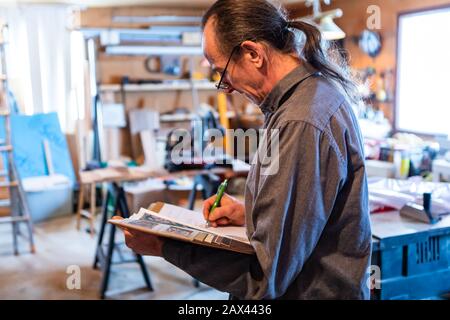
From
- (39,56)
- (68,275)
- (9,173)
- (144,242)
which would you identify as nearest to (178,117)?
(39,56)

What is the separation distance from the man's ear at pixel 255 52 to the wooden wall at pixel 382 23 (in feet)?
9.62

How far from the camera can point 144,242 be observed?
113 cm

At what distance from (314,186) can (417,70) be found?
3599 millimetres

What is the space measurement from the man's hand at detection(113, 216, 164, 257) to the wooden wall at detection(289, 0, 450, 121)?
310 centimetres

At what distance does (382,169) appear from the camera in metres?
3.60

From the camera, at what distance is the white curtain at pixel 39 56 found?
16.3 feet

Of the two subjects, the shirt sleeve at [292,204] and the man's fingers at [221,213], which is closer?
the shirt sleeve at [292,204]

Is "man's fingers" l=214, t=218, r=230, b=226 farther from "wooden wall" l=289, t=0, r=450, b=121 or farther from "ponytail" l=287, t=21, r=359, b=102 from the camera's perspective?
"wooden wall" l=289, t=0, r=450, b=121

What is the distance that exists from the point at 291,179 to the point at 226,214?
0.47 m

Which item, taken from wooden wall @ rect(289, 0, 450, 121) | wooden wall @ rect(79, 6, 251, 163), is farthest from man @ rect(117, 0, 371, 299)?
wooden wall @ rect(79, 6, 251, 163)

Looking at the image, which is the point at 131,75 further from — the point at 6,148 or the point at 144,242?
the point at 144,242

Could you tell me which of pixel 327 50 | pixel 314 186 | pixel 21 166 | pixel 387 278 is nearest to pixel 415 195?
pixel 387 278

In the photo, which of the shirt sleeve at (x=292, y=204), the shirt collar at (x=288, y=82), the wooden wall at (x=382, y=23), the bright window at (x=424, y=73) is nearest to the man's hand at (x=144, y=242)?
the shirt sleeve at (x=292, y=204)

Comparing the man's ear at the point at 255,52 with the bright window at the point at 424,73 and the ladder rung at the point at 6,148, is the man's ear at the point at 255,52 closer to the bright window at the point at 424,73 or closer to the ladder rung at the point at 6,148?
the bright window at the point at 424,73
